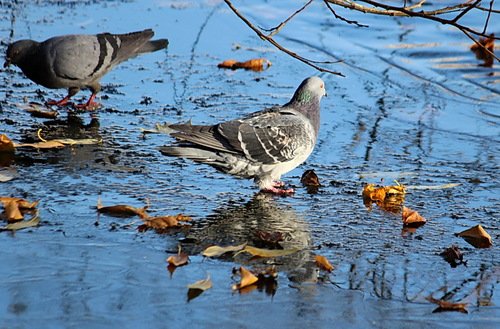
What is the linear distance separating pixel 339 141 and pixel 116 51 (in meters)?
2.59

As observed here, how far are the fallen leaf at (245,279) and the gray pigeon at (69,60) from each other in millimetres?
3901

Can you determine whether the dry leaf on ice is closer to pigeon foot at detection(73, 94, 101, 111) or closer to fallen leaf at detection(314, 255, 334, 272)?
fallen leaf at detection(314, 255, 334, 272)

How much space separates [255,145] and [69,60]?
9.71 feet

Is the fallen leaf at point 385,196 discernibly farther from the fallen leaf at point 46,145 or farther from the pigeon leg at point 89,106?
the pigeon leg at point 89,106

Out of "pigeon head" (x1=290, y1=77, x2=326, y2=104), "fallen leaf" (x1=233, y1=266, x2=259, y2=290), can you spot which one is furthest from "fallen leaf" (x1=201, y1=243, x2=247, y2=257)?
"pigeon head" (x1=290, y1=77, x2=326, y2=104)

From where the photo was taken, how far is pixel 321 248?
4688 mm

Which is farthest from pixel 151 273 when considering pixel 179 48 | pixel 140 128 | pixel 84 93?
pixel 179 48

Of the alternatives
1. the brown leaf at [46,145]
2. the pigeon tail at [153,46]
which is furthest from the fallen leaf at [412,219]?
the pigeon tail at [153,46]

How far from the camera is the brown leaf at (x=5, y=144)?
239 inches

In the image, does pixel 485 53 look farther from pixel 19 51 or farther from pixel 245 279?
pixel 245 279

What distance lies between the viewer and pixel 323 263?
14.4 feet

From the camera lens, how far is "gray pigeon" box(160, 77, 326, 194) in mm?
5562

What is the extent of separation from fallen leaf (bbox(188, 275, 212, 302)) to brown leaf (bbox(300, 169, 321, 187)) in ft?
6.17

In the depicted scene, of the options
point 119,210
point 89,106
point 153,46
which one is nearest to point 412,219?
point 119,210
